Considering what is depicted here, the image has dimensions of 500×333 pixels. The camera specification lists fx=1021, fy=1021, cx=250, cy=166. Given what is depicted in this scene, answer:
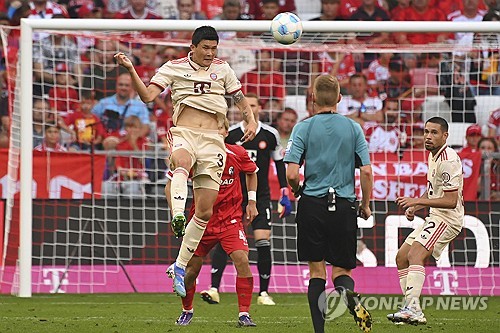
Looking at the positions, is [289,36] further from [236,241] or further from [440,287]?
[440,287]

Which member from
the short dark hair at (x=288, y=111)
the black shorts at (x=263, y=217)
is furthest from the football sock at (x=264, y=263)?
the short dark hair at (x=288, y=111)

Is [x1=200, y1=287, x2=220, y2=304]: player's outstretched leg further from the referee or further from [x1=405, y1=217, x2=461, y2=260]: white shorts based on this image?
the referee

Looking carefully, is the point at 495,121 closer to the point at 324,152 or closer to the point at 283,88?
the point at 283,88

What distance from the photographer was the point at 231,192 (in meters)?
9.58

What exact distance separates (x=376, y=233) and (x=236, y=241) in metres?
4.81

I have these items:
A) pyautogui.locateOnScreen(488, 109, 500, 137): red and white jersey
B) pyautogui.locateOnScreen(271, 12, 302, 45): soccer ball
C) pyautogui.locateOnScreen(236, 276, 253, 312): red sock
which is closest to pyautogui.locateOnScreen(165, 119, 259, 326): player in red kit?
pyautogui.locateOnScreen(236, 276, 253, 312): red sock

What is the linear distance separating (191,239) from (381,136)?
279 inches

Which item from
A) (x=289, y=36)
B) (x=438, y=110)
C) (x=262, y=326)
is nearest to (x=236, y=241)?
(x=262, y=326)

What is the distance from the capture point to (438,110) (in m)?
15.1

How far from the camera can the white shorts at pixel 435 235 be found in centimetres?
943

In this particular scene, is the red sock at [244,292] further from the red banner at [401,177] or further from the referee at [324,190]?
the red banner at [401,177]

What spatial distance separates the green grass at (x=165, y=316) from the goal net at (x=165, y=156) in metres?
0.94

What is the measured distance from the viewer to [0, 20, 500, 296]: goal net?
13.3 meters

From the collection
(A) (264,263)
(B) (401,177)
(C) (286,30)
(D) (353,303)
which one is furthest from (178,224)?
(B) (401,177)
